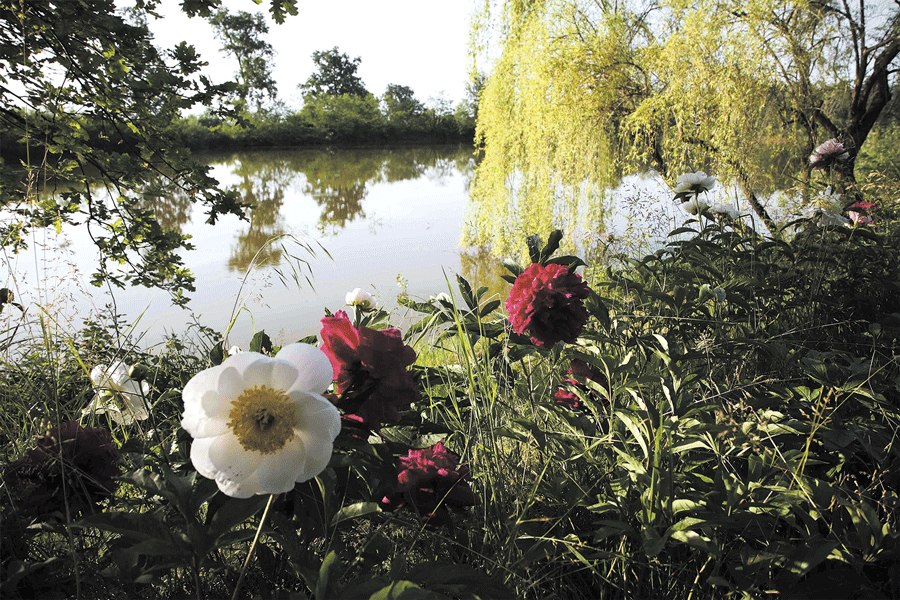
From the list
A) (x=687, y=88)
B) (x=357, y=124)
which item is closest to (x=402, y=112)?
(x=357, y=124)

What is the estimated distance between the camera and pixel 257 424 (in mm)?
547

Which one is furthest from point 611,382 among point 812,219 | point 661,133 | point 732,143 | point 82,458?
point 661,133

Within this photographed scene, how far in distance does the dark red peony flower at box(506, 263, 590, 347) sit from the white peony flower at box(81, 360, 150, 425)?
27.0 inches

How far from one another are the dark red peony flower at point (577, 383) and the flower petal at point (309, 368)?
665 millimetres

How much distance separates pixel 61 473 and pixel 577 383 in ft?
2.99

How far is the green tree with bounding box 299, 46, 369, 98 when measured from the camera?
3550cm

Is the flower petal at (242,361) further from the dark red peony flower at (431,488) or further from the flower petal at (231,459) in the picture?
the dark red peony flower at (431,488)

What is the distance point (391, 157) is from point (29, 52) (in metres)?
19.8

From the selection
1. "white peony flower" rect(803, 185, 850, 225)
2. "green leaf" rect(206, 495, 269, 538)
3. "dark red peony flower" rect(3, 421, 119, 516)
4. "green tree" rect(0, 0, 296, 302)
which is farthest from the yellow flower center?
"white peony flower" rect(803, 185, 850, 225)

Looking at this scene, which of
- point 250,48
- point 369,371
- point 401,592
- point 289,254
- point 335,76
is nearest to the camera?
point 401,592

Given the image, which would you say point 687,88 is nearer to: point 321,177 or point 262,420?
point 262,420

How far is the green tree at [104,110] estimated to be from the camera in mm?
1545

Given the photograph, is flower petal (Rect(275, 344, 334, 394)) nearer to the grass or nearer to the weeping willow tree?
the grass

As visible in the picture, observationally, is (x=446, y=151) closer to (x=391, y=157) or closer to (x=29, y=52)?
(x=391, y=157)
